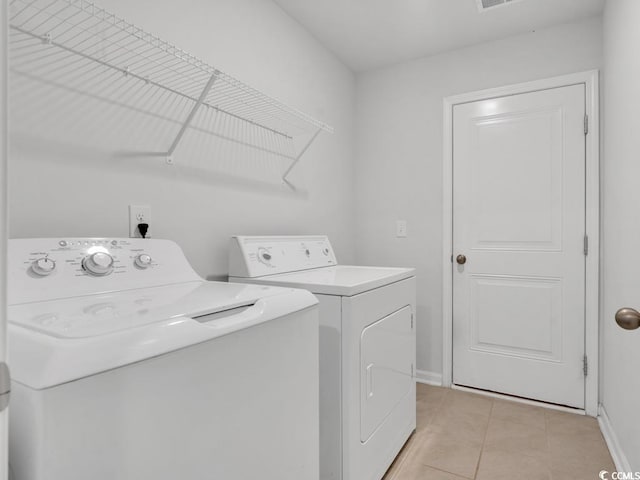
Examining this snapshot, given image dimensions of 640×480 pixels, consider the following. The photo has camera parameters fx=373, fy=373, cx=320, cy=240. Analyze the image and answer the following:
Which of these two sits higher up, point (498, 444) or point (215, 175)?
point (215, 175)

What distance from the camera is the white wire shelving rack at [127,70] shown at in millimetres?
1068

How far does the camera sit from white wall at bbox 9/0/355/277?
3.68 ft

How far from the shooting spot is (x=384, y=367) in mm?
1587

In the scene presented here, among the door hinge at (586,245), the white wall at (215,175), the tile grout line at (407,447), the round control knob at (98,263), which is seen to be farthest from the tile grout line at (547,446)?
the round control knob at (98,263)

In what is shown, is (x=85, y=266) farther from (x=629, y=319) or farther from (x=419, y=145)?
(x=419, y=145)

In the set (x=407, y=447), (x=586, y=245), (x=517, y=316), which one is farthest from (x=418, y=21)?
(x=407, y=447)

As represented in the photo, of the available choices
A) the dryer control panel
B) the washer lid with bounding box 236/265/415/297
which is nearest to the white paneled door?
the washer lid with bounding box 236/265/415/297

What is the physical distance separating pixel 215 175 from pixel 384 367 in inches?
44.0

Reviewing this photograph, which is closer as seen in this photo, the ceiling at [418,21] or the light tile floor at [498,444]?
the light tile floor at [498,444]

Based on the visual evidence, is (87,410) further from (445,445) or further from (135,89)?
(445,445)

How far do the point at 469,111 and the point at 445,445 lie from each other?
2.00 metres

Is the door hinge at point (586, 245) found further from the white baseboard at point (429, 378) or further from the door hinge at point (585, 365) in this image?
the white baseboard at point (429, 378)

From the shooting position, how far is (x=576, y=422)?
206cm

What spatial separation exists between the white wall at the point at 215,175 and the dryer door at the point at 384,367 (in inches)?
29.0
